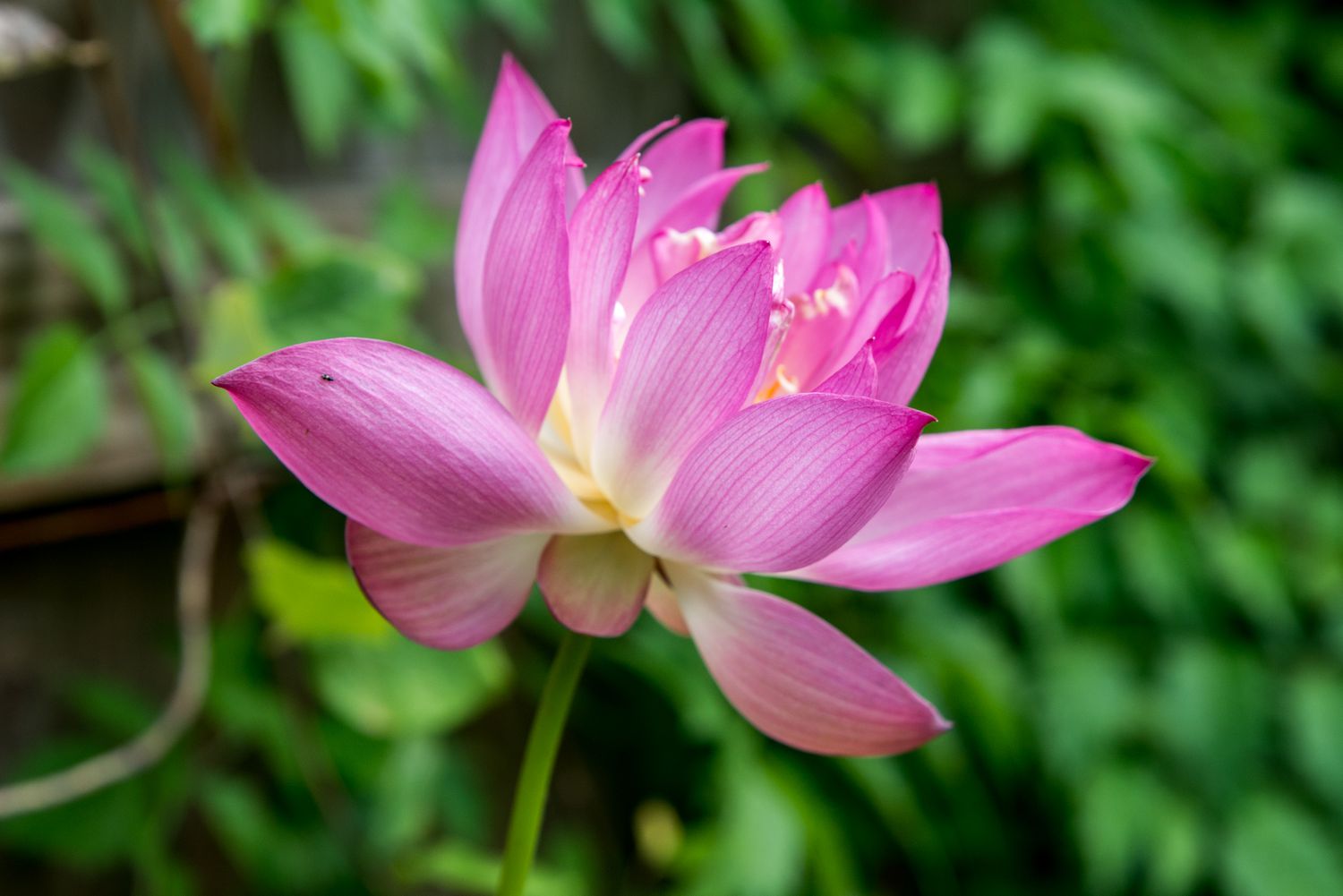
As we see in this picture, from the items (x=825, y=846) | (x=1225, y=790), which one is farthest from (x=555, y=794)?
(x=1225, y=790)

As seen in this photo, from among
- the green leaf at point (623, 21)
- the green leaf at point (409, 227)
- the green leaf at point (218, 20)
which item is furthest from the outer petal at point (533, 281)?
the green leaf at point (623, 21)

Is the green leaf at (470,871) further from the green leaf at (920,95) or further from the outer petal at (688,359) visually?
the green leaf at (920,95)

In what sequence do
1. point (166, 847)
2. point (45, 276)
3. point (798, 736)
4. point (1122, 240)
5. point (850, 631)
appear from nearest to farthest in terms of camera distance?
point (798, 736) < point (45, 276) < point (166, 847) < point (850, 631) < point (1122, 240)

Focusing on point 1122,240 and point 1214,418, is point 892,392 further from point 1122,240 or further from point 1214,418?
point 1214,418

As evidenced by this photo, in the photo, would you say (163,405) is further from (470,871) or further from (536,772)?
(536,772)

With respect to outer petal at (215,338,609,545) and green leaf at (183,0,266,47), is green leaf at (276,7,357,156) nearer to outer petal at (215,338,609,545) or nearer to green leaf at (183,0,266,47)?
green leaf at (183,0,266,47)

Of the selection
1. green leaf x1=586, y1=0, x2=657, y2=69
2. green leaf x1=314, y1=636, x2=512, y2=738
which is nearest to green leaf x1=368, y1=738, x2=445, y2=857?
green leaf x1=314, y1=636, x2=512, y2=738
